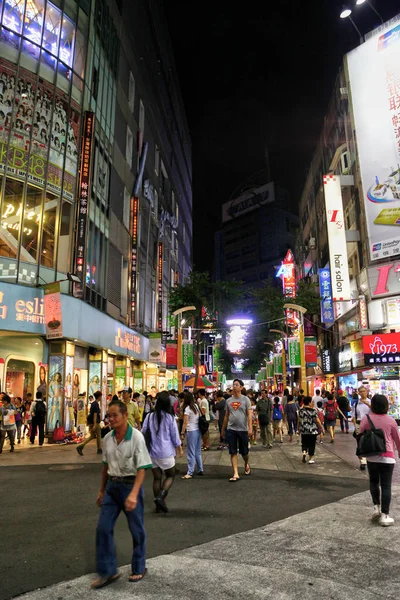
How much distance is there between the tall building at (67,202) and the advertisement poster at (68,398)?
0.08 meters

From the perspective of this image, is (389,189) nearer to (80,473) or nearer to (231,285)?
(231,285)

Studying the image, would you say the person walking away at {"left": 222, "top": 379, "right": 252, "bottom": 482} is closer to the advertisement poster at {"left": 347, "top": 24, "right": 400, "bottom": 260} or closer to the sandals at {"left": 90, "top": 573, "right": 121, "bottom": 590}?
the sandals at {"left": 90, "top": 573, "right": 121, "bottom": 590}

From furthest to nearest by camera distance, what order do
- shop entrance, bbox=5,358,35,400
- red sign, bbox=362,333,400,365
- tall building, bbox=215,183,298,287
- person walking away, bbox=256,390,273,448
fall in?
tall building, bbox=215,183,298,287, red sign, bbox=362,333,400,365, shop entrance, bbox=5,358,35,400, person walking away, bbox=256,390,273,448

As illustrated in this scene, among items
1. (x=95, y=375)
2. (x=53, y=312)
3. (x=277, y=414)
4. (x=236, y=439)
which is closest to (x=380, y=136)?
(x=277, y=414)

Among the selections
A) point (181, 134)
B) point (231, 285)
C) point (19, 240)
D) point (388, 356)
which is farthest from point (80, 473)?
point (181, 134)

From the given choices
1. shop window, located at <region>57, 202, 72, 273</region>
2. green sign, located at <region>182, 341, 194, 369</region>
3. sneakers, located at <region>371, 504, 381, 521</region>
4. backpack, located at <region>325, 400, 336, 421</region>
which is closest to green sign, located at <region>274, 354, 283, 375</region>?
green sign, located at <region>182, 341, 194, 369</region>

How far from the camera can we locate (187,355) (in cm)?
3256

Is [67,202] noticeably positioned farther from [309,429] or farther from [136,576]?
[136,576]

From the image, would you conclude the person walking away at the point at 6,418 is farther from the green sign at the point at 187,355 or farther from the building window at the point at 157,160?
the building window at the point at 157,160

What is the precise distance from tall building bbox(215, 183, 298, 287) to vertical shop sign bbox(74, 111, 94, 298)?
99950 mm

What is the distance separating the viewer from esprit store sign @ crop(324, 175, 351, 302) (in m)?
28.4

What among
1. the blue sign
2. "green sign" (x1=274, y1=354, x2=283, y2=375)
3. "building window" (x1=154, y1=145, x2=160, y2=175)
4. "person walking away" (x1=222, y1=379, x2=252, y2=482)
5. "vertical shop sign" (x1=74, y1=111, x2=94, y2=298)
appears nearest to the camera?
"person walking away" (x1=222, y1=379, x2=252, y2=482)

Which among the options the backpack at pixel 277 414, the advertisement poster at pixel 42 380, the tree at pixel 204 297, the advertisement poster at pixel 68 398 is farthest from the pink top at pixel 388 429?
the tree at pixel 204 297

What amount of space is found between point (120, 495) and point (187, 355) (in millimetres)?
28483
